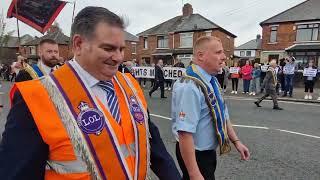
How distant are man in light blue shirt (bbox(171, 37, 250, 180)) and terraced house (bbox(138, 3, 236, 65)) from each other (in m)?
34.1

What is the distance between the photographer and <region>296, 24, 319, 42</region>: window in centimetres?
3094

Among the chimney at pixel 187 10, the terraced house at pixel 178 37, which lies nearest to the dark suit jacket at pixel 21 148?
the terraced house at pixel 178 37

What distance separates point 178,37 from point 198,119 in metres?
37.3

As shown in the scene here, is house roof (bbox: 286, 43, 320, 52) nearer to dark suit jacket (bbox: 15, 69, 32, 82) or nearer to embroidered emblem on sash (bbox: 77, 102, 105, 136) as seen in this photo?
dark suit jacket (bbox: 15, 69, 32, 82)

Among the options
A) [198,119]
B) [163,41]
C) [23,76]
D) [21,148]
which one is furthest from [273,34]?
[21,148]

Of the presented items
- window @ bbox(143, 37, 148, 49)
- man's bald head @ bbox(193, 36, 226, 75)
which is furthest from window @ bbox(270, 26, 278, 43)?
man's bald head @ bbox(193, 36, 226, 75)

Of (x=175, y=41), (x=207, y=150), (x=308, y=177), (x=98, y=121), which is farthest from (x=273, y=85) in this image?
(x=175, y=41)

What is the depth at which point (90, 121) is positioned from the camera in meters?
1.45

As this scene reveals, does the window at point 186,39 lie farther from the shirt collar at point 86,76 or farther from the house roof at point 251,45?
the house roof at point 251,45

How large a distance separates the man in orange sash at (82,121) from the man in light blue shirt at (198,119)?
85 centimetres

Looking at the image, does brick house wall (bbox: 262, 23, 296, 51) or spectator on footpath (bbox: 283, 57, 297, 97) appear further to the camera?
brick house wall (bbox: 262, 23, 296, 51)

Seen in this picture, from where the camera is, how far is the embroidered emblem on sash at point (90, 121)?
4.75ft

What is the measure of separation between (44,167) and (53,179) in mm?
77

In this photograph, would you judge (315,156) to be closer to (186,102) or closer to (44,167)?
(186,102)
